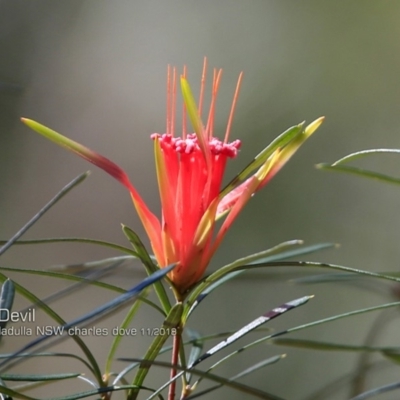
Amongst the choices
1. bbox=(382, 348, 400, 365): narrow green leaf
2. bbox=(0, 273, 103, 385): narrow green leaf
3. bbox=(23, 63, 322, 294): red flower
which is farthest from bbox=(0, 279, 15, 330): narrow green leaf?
bbox=(382, 348, 400, 365): narrow green leaf

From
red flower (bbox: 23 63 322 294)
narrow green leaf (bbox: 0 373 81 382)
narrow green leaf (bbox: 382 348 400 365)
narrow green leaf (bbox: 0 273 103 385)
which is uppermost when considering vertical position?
red flower (bbox: 23 63 322 294)

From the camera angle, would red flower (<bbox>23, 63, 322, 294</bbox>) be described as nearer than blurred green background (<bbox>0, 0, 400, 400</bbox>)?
Yes

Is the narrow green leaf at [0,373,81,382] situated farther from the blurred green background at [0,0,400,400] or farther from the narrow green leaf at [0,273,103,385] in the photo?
the blurred green background at [0,0,400,400]

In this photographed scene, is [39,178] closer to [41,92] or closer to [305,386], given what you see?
[41,92]

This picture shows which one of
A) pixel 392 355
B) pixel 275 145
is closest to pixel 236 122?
pixel 275 145

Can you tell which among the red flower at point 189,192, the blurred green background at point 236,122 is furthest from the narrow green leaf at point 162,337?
the blurred green background at point 236,122

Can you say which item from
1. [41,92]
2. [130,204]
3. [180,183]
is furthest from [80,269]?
[41,92]

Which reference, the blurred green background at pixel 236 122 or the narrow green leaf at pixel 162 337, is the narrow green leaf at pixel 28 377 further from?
the blurred green background at pixel 236 122
